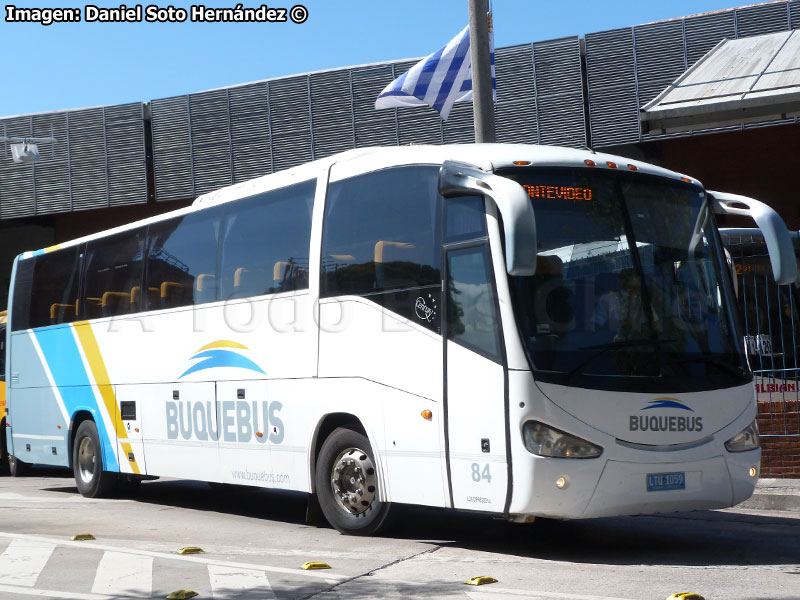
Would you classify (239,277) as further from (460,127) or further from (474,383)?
(460,127)

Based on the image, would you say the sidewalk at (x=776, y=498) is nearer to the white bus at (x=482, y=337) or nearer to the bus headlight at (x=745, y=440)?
the bus headlight at (x=745, y=440)

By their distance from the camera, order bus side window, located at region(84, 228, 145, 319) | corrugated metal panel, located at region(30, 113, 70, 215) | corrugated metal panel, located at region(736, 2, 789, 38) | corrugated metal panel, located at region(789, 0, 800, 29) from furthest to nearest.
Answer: corrugated metal panel, located at region(30, 113, 70, 215), corrugated metal panel, located at region(736, 2, 789, 38), corrugated metal panel, located at region(789, 0, 800, 29), bus side window, located at region(84, 228, 145, 319)

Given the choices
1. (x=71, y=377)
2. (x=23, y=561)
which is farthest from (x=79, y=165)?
(x=23, y=561)

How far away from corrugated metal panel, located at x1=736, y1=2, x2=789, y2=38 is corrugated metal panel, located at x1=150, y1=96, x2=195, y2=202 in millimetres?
13438

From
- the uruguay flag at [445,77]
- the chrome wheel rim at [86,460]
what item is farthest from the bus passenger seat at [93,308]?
the uruguay flag at [445,77]

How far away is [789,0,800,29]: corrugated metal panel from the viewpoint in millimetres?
21000

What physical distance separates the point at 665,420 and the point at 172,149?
21339 mm

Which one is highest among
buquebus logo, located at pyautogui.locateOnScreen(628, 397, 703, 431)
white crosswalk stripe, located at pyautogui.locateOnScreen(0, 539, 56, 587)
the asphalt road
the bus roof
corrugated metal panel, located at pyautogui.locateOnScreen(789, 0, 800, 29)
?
corrugated metal panel, located at pyautogui.locateOnScreen(789, 0, 800, 29)

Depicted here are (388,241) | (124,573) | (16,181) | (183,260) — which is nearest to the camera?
(124,573)

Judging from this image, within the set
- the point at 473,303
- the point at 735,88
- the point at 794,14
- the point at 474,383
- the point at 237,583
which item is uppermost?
the point at 794,14

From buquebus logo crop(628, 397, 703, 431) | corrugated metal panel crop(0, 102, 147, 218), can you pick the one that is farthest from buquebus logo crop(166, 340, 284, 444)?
corrugated metal panel crop(0, 102, 147, 218)

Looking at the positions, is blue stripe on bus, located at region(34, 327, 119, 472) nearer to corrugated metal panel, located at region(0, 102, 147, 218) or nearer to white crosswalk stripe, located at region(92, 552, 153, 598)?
white crosswalk stripe, located at region(92, 552, 153, 598)

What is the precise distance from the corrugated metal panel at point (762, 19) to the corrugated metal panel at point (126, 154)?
48.7ft

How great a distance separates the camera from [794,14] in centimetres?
2103
